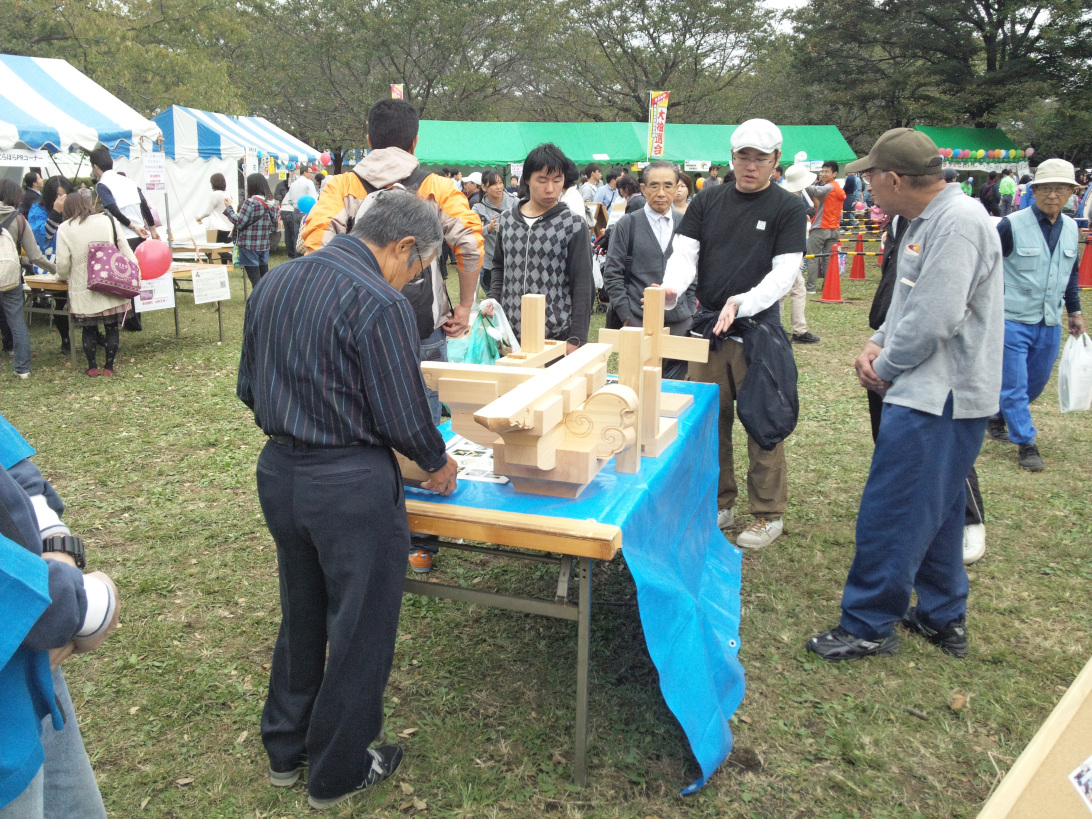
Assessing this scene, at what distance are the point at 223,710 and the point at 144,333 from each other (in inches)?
293

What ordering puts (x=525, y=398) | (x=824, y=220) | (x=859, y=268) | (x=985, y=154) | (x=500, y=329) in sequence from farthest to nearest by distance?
(x=985, y=154) < (x=859, y=268) < (x=824, y=220) < (x=500, y=329) < (x=525, y=398)

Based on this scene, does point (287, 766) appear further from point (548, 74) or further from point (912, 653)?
point (548, 74)

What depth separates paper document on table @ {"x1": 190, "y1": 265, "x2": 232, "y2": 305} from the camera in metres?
7.92

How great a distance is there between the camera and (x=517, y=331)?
4.34 m

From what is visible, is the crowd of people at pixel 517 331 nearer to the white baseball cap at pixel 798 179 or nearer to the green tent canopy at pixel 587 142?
the white baseball cap at pixel 798 179

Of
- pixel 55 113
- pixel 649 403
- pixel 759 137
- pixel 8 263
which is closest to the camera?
pixel 649 403

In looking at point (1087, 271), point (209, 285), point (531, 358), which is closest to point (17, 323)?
point (209, 285)

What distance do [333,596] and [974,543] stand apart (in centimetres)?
311

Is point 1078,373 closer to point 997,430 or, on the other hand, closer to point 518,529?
point 997,430

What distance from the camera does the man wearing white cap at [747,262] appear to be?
3.58 meters

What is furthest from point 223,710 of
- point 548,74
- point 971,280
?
point 548,74

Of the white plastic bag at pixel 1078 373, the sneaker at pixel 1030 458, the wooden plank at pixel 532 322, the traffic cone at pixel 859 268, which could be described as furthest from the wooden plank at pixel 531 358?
the traffic cone at pixel 859 268

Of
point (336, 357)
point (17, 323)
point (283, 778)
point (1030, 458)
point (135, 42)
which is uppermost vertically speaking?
point (135, 42)

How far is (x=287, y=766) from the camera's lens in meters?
2.41
